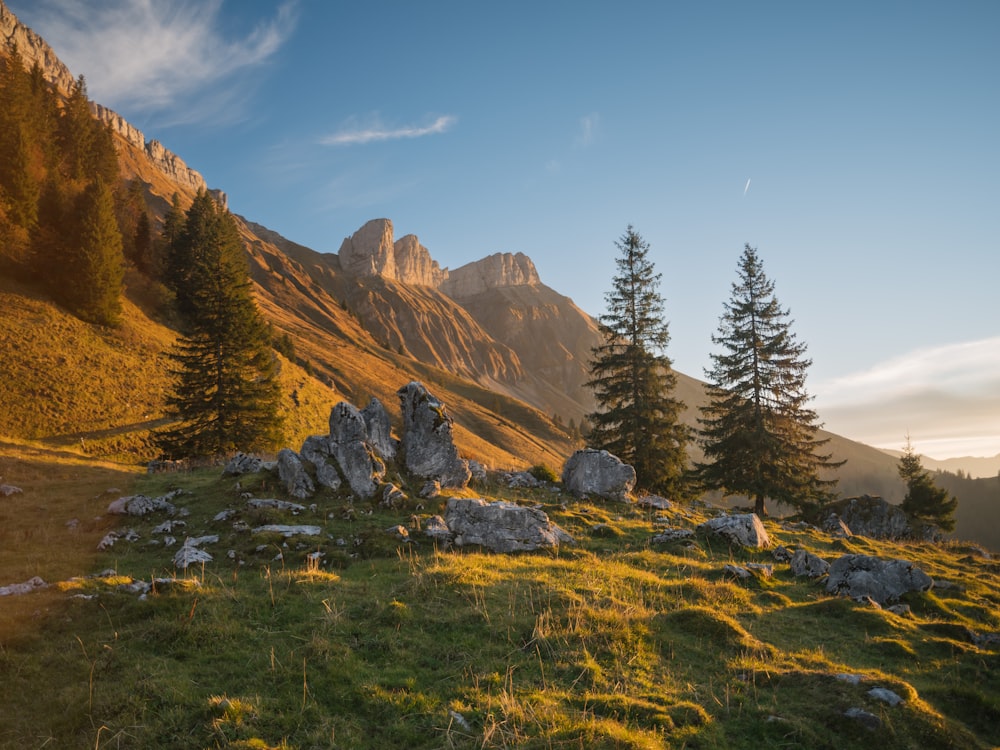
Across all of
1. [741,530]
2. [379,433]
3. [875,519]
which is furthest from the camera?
[875,519]

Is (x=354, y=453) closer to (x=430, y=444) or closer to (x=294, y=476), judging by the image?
(x=294, y=476)

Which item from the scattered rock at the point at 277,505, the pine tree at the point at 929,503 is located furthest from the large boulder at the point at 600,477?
the pine tree at the point at 929,503

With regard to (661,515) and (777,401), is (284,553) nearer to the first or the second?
(661,515)

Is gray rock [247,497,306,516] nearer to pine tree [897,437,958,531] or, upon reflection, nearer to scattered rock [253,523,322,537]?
scattered rock [253,523,322,537]

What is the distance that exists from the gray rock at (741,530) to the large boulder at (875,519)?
2333 centimetres

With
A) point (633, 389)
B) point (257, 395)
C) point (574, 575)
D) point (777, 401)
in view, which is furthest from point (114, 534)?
point (777, 401)

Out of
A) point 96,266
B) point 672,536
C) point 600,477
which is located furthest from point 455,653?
point 96,266

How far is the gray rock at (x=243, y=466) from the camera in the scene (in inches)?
851

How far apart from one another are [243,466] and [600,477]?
59.5ft

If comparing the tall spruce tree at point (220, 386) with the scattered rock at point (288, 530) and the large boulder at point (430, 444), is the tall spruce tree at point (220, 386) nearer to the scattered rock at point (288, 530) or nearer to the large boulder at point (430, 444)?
the large boulder at point (430, 444)

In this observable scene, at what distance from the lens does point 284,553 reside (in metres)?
13.6

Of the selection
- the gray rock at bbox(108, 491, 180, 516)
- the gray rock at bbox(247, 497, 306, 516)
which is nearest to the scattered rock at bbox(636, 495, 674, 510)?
the gray rock at bbox(247, 497, 306, 516)

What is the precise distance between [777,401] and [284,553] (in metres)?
34.0

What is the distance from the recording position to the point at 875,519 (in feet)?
120
